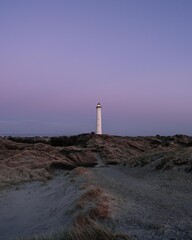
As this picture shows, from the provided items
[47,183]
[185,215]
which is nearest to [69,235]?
[185,215]

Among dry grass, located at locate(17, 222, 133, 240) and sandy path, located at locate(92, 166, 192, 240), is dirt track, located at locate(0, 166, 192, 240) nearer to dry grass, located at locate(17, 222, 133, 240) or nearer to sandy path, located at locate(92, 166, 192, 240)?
sandy path, located at locate(92, 166, 192, 240)

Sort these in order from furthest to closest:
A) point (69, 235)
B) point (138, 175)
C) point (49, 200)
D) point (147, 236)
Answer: point (138, 175) → point (49, 200) → point (147, 236) → point (69, 235)

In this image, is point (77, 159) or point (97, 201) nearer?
point (97, 201)

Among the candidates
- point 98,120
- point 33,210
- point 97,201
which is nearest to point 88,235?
point 97,201

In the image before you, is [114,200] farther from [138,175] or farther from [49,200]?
[138,175]

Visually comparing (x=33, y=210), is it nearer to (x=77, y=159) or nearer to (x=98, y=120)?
(x=77, y=159)

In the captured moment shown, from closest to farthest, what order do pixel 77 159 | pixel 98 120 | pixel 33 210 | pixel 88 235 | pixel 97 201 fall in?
pixel 88 235, pixel 97 201, pixel 33 210, pixel 77 159, pixel 98 120

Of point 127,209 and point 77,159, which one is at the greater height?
point 77,159

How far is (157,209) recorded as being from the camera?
1162cm

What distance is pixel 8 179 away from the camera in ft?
72.2

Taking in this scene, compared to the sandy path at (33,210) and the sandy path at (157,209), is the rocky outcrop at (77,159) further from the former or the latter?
the sandy path at (33,210)

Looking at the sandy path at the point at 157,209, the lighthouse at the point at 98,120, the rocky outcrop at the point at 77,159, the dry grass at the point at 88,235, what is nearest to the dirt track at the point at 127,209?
the sandy path at the point at 157,209

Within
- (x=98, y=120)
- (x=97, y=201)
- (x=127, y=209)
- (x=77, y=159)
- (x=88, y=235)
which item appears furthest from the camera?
(x=98, y=120)

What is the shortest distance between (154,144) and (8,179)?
30961mm
